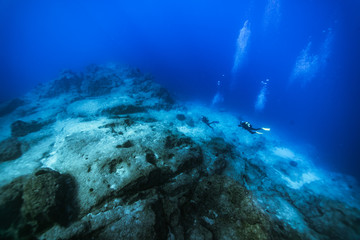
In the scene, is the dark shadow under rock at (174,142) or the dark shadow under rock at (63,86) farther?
the dark shadow under rock at (63,86)

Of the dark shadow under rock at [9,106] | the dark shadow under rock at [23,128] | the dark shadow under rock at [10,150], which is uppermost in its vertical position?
the dark shadow under rock at [10,150]

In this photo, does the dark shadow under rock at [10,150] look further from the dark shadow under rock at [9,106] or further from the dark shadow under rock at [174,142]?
the dark shadow under rock at [9,106]

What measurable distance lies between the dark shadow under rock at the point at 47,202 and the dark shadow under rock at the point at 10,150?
4.41 meters

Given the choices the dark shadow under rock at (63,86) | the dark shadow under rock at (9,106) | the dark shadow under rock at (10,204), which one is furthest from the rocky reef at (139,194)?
the dark shadow under rock at (63,86)

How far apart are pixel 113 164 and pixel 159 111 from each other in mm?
9430

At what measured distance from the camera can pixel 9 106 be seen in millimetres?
14773

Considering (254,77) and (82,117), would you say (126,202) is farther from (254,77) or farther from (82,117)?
(254,77)

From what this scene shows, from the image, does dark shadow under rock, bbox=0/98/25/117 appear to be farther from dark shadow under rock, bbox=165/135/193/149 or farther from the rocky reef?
dark shadow under rock, bbox=165/135/193/149

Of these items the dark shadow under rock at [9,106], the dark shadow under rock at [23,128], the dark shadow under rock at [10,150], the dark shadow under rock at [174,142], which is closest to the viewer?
the dark shadow under rock at [10,150]

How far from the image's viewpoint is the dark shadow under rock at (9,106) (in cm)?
1404

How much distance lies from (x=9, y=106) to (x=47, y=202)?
→ 1942cm

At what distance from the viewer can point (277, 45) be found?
97500 millimetres

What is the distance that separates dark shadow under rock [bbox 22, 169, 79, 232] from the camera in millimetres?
3383

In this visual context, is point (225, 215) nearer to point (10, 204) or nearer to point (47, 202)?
point (47, 202)
